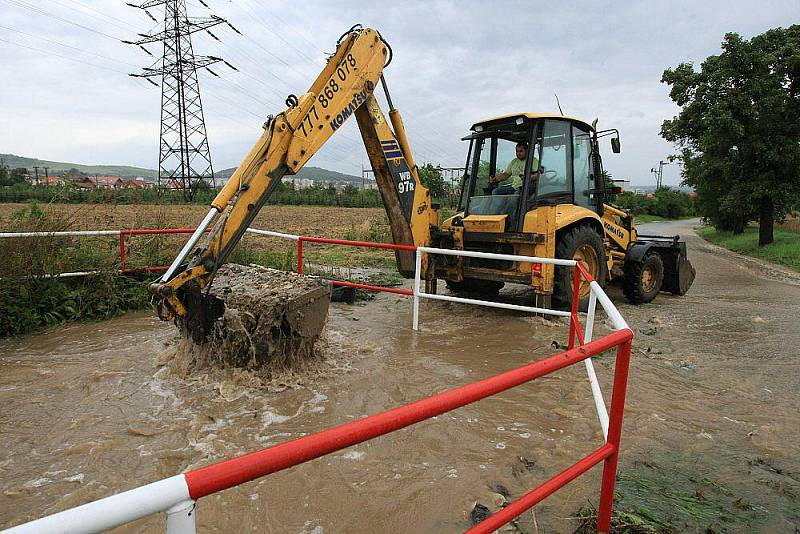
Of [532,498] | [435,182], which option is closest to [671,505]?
Answer: [532,498]

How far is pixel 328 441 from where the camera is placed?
134cm

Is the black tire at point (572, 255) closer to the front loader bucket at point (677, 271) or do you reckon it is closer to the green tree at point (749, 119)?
the front loader bucket at point (677, 271)

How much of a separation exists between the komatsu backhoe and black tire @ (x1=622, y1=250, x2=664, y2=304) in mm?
19

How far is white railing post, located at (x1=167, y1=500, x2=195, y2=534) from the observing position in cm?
113

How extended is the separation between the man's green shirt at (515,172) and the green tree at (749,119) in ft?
45.8

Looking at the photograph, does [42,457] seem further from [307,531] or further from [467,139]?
[467,139]

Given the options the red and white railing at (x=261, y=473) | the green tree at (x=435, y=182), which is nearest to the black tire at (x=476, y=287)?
the red and white railing at (x=261, y=473)

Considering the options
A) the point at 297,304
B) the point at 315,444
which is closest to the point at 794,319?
the point at 297,304

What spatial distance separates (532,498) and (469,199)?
6380 mm

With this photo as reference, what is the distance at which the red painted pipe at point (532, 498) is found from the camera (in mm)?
1725

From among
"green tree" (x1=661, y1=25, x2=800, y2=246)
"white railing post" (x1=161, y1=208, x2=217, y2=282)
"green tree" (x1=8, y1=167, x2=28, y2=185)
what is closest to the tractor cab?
"white railing post" (x1=161, y1=208, x2=217, y2=282)

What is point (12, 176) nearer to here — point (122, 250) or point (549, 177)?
point (122, 250)

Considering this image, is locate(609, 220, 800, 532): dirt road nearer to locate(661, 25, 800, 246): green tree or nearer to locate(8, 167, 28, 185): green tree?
locate(661, 25, 800, 246): green tree

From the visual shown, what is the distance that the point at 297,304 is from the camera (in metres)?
4.73
